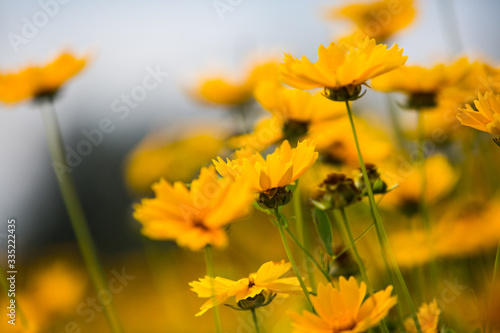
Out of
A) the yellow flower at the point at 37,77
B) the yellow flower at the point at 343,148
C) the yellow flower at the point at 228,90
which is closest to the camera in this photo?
the yellow flower at the point at 343,148

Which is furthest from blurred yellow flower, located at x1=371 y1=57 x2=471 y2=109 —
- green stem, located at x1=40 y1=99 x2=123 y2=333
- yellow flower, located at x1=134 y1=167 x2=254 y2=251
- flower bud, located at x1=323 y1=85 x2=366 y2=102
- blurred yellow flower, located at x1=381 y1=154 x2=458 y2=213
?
green stem, located at x1=40 y1=99 x2=123 y2=333

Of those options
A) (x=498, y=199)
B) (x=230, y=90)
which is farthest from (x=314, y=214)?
(x=230, y=90)

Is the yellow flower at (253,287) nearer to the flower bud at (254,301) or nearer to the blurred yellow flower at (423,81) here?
the flower bud at (254,301)

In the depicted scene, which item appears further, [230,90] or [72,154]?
[230,90]

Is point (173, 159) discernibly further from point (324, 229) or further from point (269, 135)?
point (324, 229)

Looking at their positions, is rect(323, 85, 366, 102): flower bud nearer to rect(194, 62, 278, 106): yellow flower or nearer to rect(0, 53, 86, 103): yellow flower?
rect(0, 53, 86, 103): yellow flower

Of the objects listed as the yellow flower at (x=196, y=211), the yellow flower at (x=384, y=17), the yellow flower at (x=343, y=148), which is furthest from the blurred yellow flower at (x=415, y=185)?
the yellow flower at (x=196, y=211)

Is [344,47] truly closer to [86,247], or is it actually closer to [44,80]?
[86,247]
